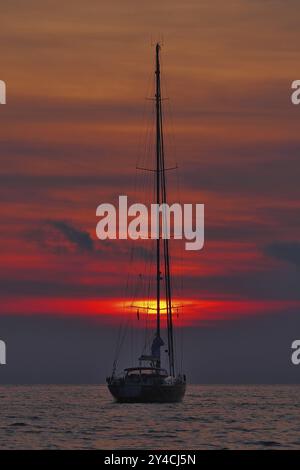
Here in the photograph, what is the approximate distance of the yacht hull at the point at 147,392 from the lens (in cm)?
12925

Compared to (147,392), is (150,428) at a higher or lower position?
lower

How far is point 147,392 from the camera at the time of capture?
424ft

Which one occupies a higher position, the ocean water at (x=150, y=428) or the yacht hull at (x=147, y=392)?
the yacht hull at (x=147, y=392)

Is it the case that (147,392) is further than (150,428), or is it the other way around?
(147,392)

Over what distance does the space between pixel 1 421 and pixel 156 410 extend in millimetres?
17465

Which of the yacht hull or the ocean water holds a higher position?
the yacht hull

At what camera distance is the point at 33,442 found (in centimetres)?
9450

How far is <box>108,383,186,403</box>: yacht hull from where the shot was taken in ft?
424

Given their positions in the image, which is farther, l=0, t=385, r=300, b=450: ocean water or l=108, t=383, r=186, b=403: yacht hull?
l=108, t=383, r=186, b=403: yacht hull

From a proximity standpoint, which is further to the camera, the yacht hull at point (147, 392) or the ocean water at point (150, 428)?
the yacht hull at point (147, 392)
